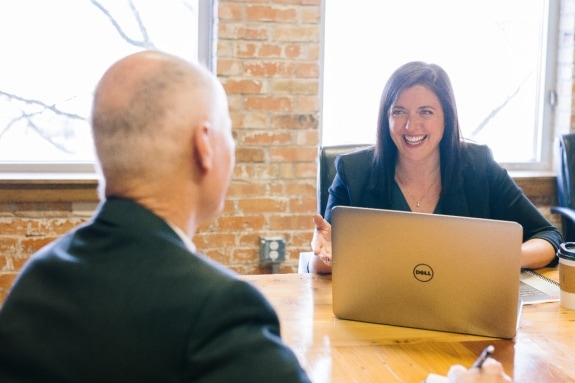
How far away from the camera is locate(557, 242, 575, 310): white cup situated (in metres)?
1.85

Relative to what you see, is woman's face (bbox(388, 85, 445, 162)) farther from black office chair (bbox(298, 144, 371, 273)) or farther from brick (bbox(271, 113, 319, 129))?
brick (bbox(271, 113, 319, 129))

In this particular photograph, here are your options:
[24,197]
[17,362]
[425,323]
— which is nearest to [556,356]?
[425,323]

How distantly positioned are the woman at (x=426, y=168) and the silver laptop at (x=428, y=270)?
737 millimetres

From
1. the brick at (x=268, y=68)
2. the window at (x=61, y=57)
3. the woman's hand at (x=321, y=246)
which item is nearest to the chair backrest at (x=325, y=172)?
the woman's hand at (x=321, y=246)

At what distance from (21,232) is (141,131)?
2361 mm

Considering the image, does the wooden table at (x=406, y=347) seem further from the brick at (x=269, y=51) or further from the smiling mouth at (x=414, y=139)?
the brick at (x=269, y=51)

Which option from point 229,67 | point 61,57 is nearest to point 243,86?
point 229,67

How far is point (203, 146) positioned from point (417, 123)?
1.41 m

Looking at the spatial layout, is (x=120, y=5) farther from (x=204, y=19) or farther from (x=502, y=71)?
(x=502, y=71)

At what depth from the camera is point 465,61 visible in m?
3.85

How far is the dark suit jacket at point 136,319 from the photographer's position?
38.7 inches

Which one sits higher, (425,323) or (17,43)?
(17,43)

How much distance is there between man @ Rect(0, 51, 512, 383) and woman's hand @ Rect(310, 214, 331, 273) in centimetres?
92

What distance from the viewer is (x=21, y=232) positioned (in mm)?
3271
